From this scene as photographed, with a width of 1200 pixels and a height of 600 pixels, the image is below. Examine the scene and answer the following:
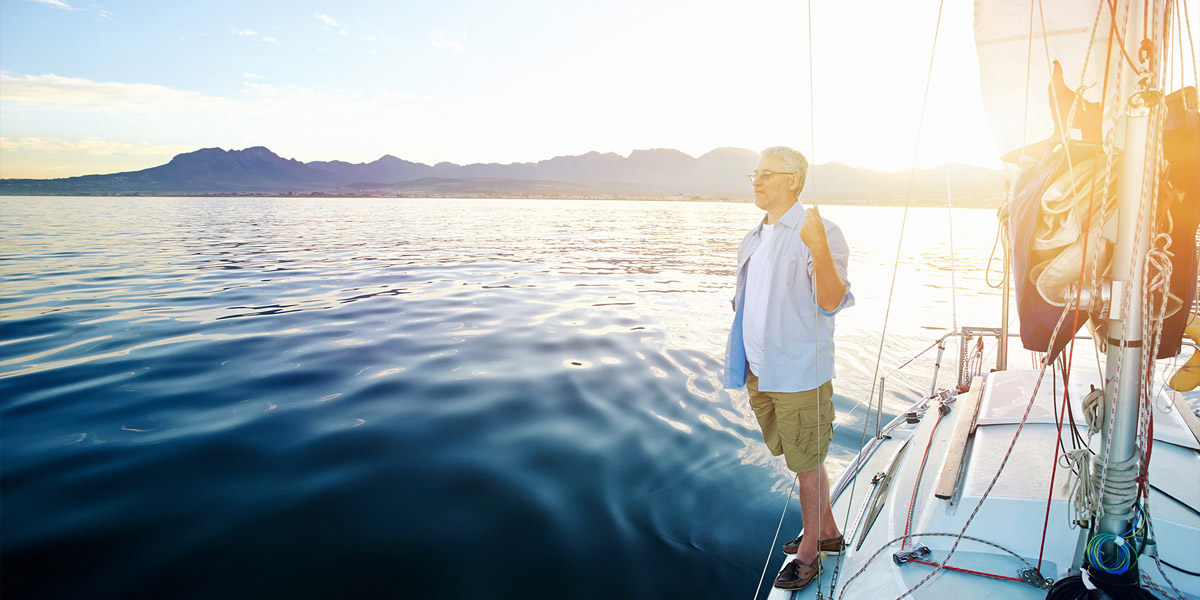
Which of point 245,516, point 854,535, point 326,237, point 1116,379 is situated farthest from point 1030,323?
point 326,237

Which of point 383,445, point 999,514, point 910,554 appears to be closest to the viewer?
point 910,554

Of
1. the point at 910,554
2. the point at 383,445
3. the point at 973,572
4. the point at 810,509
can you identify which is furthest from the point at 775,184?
the point at 383,445

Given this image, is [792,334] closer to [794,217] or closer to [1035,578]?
[794,217]

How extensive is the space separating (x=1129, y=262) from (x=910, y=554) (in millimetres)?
1709

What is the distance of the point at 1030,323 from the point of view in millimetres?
2123

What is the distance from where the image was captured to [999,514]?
9.86 feet

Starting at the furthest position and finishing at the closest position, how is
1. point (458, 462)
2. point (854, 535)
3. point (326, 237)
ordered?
point (326, 237) → point (458, 462) → point (854, 535)

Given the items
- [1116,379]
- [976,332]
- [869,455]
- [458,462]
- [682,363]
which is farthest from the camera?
[682,363]

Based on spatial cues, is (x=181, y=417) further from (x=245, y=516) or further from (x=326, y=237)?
(x=326, y=237)

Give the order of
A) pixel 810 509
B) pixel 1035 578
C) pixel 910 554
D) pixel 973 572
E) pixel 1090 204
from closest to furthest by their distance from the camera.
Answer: pixel 1090 204 < pixel 1035 578 < pixel 973 572 < pixel 910 554 < pixel 810 509

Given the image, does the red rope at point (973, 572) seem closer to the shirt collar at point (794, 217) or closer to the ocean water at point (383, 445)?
the ocean water at point (383, 445)

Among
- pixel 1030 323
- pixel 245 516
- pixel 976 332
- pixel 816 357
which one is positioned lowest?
pixel 245 516

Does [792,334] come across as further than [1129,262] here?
Yes

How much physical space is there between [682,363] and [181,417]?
6.22 meters
